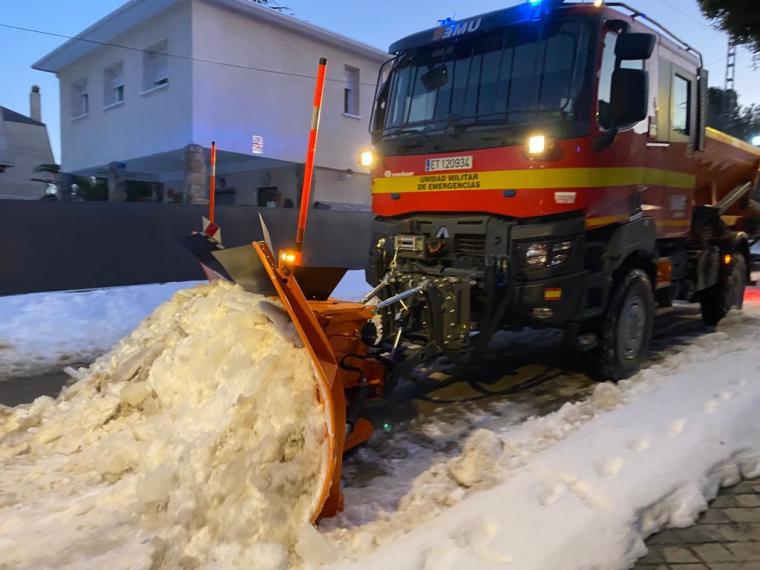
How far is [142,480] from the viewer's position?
10.2 feet

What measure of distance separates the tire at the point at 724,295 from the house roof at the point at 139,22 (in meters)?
11.2

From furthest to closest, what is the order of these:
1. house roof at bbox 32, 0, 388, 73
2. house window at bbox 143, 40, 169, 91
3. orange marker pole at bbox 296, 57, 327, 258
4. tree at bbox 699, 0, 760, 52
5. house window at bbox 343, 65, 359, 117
→ house window at bbox 343, 65, 359, 117
house window at bbox 143, 40, 169, 91
house roof at bbox 32, 0, 388, 73
tree at bbox 699, 0, 760, 52
orange marker pole at bbox 296, 57, 327, 258

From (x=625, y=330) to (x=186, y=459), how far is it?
4.09m

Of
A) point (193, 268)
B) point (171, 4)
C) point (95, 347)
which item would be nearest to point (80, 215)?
point (193, 268)

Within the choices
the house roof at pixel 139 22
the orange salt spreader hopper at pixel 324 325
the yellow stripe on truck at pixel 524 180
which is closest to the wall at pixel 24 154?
the house roof at pixel 139 22

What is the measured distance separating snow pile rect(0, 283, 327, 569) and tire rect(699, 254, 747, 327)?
6.81 meters

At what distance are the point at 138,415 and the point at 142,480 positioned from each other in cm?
85

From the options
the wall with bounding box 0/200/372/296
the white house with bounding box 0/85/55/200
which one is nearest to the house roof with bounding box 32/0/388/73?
the white house with bounding box 0/85/55/200

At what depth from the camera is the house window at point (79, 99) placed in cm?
1815

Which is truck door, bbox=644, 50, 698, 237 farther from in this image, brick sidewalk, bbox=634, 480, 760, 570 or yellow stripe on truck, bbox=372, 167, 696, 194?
brick sidewalk, bbox=634, 480, 760, 570

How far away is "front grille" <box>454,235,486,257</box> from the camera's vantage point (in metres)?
5.05

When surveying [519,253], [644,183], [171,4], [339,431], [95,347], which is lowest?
[95,347]

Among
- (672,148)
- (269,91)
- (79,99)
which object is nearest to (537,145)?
(672,148)

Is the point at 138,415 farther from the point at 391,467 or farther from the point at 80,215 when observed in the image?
the point at 80,215
